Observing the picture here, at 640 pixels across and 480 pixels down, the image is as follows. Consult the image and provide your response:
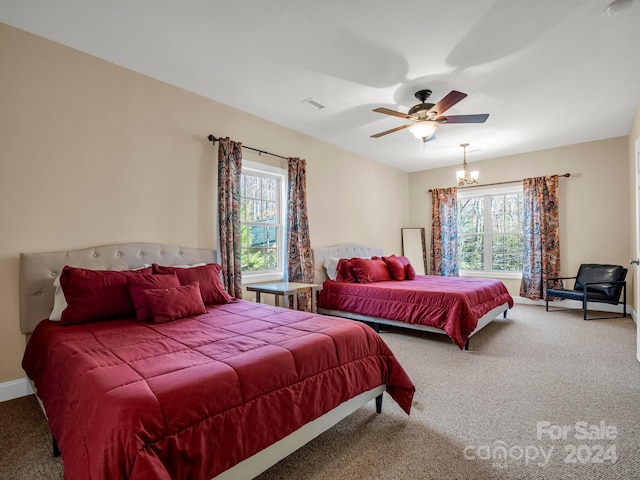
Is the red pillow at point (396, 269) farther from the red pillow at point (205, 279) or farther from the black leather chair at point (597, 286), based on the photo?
the red pillow at point (205, 279)

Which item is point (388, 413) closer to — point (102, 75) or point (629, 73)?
point (102, 75)

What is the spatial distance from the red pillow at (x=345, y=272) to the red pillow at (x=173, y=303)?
8.25 feet

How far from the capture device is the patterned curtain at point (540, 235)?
5.58 m

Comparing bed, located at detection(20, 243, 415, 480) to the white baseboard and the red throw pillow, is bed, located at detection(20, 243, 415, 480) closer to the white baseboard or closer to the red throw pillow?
the white baseboard

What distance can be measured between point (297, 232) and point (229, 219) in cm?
107

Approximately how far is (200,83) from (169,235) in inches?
61.0

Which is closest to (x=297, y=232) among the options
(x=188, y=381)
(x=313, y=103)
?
(x=313, y=103)

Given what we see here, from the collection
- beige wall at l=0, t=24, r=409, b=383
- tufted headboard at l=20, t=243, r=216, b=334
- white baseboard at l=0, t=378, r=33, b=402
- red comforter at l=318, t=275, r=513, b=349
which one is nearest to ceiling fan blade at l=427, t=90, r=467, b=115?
red comforter at l=318, t=275, r=513, b=349

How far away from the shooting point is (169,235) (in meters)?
3.32

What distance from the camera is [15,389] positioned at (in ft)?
8.11

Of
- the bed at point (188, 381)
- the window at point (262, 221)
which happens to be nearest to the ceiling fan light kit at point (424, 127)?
the window at point (262, 221)

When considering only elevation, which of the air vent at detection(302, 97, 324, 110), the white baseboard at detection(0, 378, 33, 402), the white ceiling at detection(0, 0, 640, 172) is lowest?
the white baseboard at detection(0, 378, 33, 402)

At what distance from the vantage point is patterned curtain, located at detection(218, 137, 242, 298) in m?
3.59

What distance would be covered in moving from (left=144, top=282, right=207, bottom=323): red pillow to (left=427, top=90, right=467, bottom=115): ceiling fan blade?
104 inches
